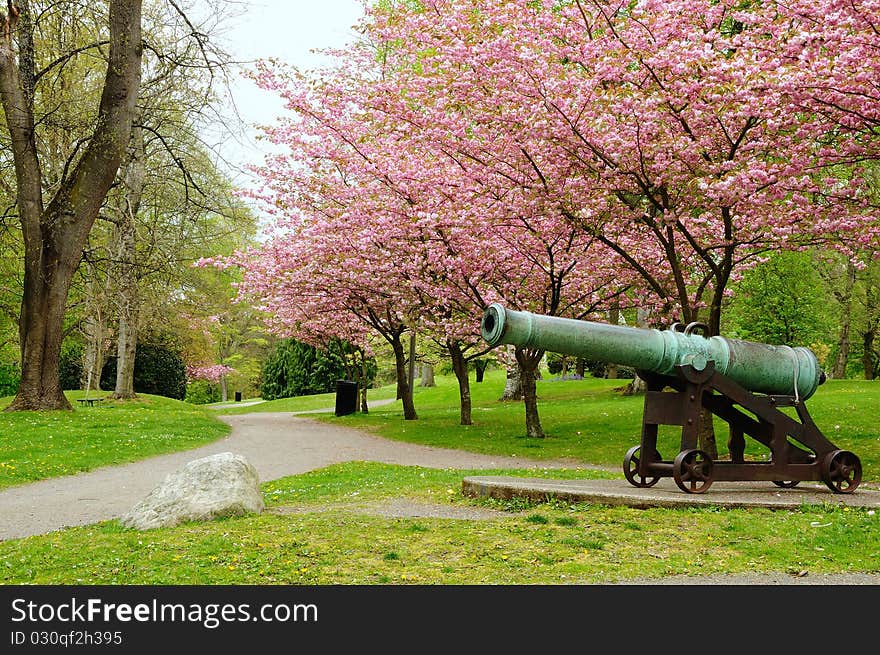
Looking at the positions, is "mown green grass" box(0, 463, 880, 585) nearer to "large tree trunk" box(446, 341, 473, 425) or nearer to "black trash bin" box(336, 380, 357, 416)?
"large tree trunk" box(446, 341, 473, 425)

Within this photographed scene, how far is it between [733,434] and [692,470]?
1.17m

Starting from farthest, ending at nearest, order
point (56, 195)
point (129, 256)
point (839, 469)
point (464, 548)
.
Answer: point (129, 256) → point (56, 195) → point (839, 469) → point (464, 548)

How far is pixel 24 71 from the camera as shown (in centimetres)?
2177

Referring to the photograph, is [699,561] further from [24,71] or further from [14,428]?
[24,71]

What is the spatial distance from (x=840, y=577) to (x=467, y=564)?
2505 mm

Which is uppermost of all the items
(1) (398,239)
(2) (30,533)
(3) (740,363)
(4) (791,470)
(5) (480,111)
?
(5) (480,111)

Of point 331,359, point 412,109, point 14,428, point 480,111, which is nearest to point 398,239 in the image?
point 412,109

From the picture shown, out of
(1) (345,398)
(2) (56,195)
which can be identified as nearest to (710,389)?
(2) (56,195)

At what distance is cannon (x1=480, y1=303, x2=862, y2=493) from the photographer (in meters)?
7.67

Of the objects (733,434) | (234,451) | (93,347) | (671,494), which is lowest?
(234,451)

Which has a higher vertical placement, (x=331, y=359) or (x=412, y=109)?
(x=412, y=109)

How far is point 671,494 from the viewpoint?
26.6 feet

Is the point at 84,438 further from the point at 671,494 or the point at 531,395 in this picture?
the point at 671,494

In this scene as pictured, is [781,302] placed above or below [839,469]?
above
